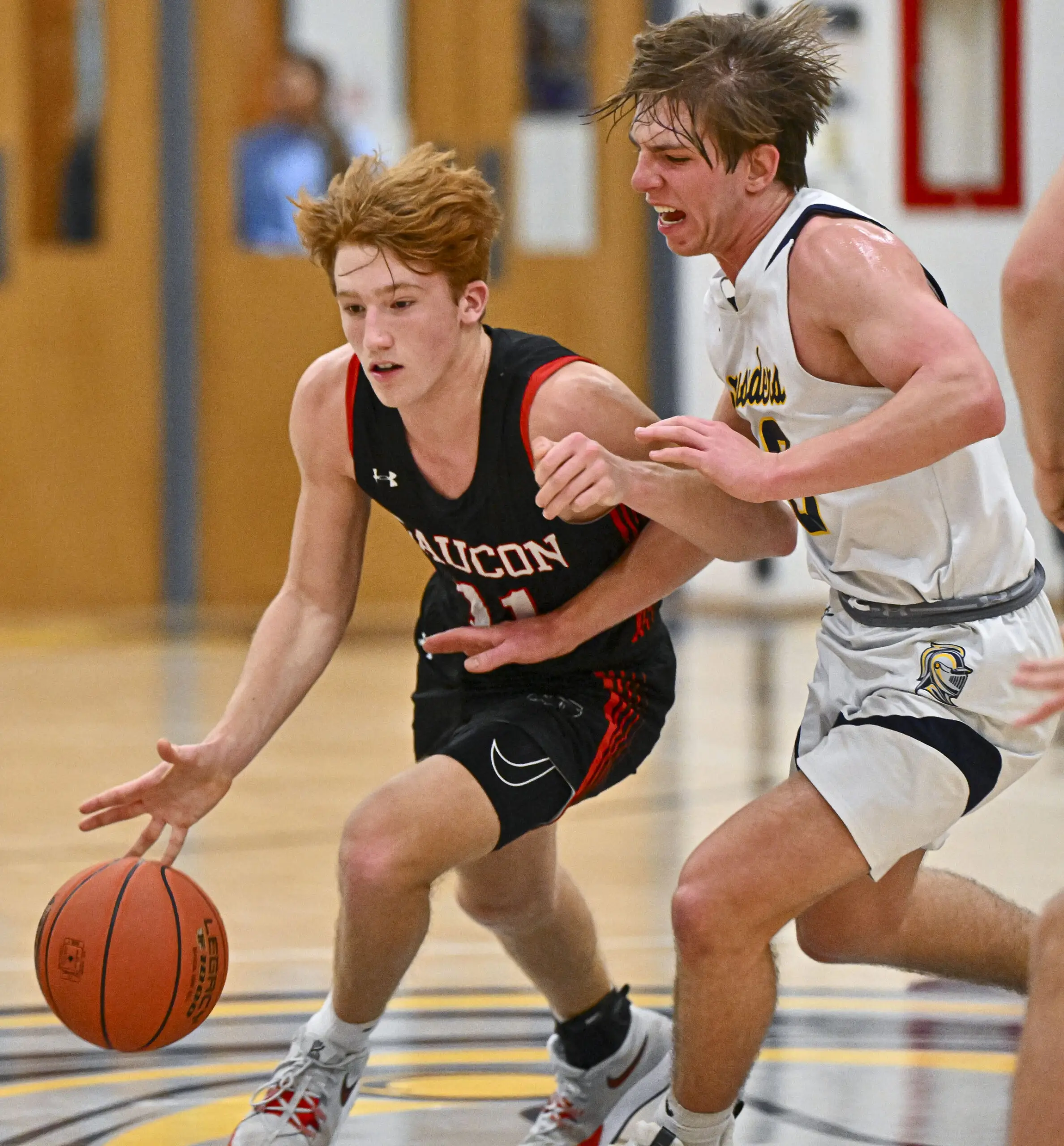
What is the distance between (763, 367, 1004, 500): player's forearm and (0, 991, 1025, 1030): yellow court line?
4.73 ft

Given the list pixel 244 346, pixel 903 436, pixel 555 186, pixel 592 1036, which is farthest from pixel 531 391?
pixel 555 186

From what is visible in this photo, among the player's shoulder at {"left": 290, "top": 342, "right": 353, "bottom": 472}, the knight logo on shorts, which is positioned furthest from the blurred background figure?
the knight logo on shorts

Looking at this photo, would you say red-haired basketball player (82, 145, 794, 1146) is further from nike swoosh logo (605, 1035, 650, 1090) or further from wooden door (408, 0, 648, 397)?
wooden door (408, 0, 648, 397)

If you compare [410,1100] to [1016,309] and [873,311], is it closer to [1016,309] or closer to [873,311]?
[873,311]

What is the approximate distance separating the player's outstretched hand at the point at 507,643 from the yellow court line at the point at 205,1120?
0.74 m

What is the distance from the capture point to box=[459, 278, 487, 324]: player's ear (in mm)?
3166

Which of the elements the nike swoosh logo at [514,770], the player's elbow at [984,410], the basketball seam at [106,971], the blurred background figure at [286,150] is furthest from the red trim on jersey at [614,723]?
the blurred background figure at [286,150]

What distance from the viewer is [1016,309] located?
2.36 meters

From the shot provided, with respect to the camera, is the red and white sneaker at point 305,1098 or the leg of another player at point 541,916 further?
the leg of another player at point 541,916

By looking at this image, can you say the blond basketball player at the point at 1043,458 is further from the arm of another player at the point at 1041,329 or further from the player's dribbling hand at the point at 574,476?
the player's dribbling hand at the point at 574,476

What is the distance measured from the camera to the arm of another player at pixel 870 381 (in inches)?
106

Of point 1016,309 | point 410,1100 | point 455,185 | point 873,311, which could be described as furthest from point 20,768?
point 1016,309

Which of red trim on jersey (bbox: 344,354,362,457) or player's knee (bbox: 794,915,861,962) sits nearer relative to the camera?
player's knee (bbox: 794,915,861,962)

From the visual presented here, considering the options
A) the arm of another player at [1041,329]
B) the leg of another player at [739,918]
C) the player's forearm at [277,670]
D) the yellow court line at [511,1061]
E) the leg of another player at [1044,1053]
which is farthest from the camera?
the yellow court line at [511,1061]
